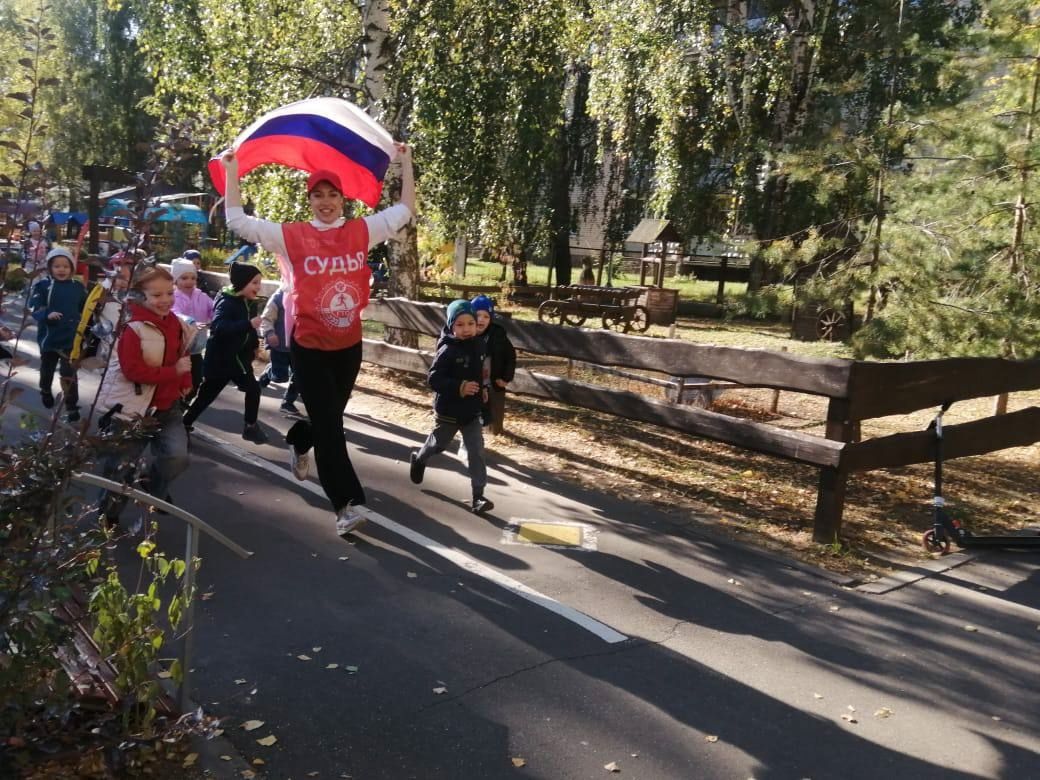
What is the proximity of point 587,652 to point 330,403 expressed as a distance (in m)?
2.12

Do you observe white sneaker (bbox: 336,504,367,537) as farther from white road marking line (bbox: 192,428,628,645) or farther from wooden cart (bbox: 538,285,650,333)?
wooden cart (bbox: 538,285,650,333)

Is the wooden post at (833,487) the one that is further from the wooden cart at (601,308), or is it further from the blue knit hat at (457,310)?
the wooden cart at (601,308)

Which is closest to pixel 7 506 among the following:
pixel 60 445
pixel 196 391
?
pixel 60 445

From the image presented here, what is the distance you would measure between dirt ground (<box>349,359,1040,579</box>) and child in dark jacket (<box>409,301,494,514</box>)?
147 centimetres

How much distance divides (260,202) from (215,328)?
5.68 metres

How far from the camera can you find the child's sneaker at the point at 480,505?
21.3ft

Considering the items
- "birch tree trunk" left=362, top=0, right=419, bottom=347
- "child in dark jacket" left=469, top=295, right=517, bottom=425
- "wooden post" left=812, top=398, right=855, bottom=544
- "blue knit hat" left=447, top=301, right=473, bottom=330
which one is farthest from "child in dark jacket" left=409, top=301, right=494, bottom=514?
"birch tree trunk" left=362, top=0, right=419, bottom=347

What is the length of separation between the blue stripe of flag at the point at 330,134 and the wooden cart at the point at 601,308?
14.6 m

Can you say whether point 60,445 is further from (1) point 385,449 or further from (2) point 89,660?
(1) point 385,449

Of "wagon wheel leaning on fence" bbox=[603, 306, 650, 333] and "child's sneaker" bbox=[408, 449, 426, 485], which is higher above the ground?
"wagon wheel leaning on fence" bbox=[603, 306, 650, 333]

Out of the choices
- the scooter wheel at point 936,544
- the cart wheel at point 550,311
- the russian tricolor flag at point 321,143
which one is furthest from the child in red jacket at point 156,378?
the cart wheel at point 550,311

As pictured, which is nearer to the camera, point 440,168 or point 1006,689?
point 1006,689

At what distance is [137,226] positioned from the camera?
8.83 ft

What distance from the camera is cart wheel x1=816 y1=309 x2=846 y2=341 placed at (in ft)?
64.8
